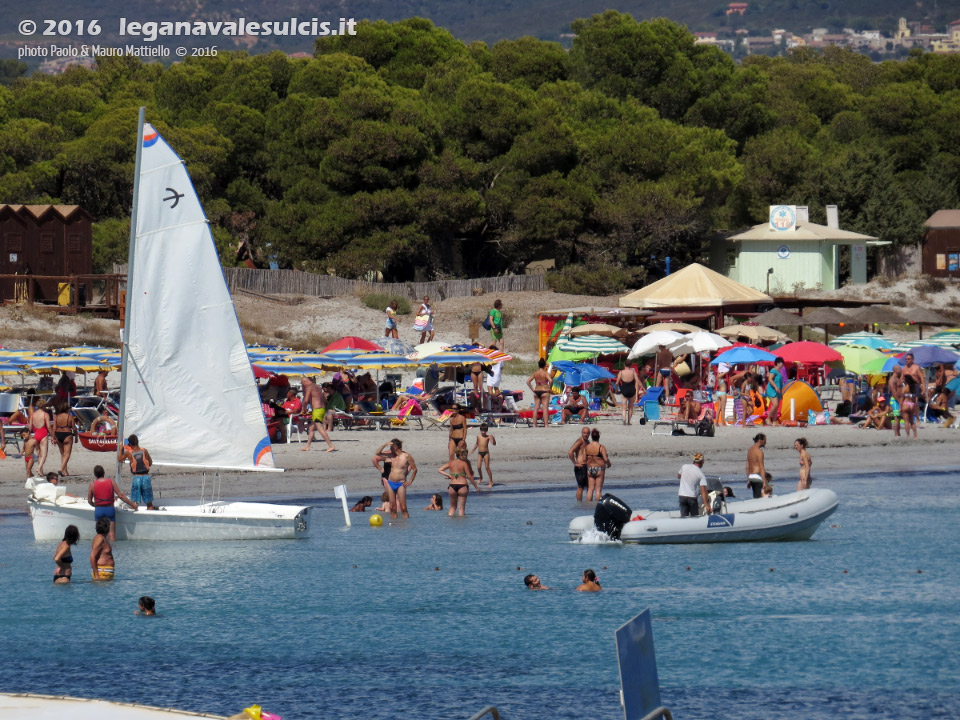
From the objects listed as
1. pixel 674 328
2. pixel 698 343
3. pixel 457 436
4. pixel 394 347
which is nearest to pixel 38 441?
pixel 457 436

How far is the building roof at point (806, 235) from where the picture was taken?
6016 cm

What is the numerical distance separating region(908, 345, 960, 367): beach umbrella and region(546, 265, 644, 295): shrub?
21.6 m

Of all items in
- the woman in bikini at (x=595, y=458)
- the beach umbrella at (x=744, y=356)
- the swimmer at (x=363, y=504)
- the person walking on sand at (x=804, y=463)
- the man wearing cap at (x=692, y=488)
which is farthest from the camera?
the beach umbrella at (x=744, y=356)

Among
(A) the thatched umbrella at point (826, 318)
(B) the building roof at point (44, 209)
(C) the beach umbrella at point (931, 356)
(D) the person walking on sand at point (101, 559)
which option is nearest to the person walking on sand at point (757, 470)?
(D) the person walking on sand at point (101, 559)

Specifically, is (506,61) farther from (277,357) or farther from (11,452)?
(11,452)

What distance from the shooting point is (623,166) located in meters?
59.2

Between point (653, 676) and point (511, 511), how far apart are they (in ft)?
52.5

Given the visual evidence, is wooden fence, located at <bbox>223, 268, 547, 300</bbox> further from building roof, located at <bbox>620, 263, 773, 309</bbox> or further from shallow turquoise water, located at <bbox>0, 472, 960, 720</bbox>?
shallow turquoise water, located at <bbox>0, 472, 960, 720</bbox>

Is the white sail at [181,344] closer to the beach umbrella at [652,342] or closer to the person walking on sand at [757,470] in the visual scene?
the person walking on sand at [757,470]

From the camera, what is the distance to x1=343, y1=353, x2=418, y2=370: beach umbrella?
31.2 meters

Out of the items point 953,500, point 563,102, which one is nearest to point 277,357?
point 953,500

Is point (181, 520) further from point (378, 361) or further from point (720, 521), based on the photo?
point (378, 361)

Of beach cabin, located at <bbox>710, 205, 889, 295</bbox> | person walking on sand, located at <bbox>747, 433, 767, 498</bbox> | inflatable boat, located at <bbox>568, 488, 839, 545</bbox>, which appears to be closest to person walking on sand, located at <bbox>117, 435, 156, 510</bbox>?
inflatable boat, located at <bbox>568, 488, 839, 545</bbox>

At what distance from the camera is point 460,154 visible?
5784cm
